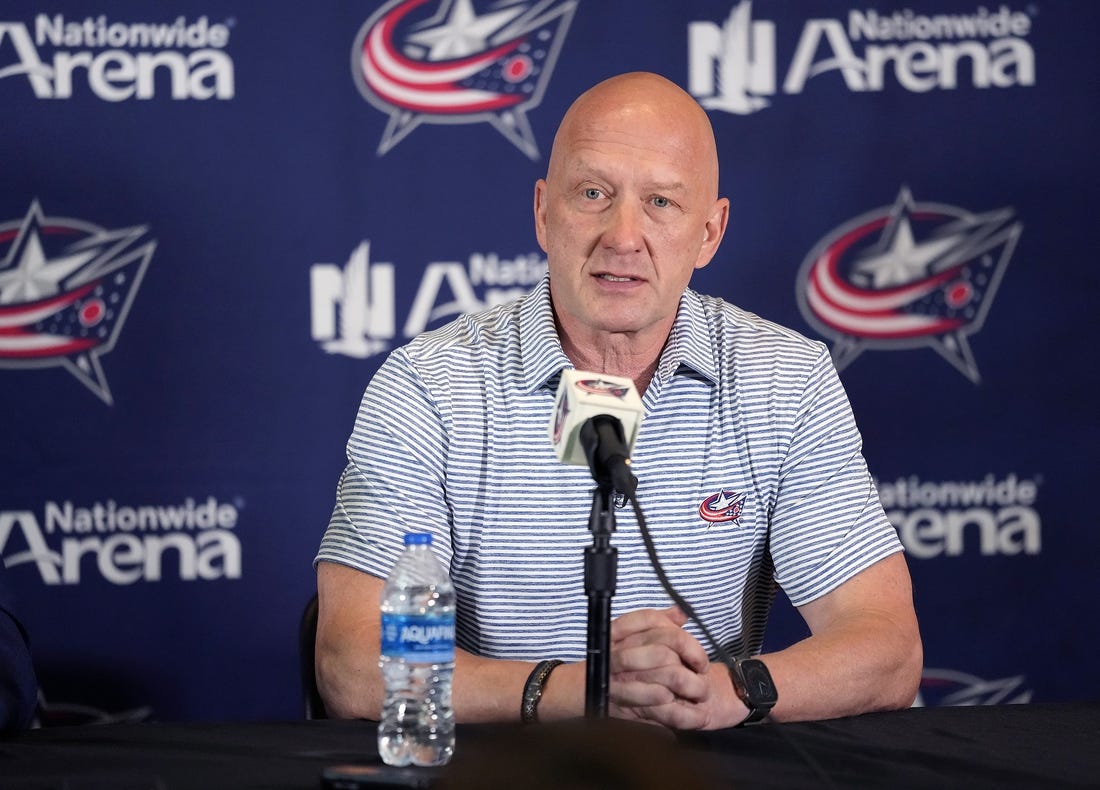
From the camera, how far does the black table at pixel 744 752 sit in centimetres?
140

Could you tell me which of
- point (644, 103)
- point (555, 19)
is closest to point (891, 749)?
point (644, 103)

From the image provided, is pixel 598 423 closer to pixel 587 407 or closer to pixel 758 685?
pixel 587 407

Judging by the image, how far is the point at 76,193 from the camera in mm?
3174

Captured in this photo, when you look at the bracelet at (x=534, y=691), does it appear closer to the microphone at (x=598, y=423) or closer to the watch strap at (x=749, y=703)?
the watch strap at (x=749, y=703)

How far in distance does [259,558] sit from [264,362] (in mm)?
474

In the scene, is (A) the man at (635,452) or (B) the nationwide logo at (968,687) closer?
(A) the man at (635,452)

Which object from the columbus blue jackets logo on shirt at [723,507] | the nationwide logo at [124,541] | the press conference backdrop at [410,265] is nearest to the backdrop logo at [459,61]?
the press conference backdrop at [410,265]

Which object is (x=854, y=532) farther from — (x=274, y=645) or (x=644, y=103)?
(x=274, y=645)

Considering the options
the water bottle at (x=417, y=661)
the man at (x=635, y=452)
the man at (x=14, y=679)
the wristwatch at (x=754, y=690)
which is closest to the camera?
the water bottle at (x=417, y=661)

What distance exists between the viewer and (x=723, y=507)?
2148 millimetres

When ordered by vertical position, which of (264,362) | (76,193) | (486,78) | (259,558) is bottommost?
(259,558)

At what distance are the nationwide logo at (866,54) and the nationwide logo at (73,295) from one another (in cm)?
146

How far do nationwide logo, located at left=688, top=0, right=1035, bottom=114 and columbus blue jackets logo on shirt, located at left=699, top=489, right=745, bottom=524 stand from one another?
148 centimetres

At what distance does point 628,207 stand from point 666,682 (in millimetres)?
814
